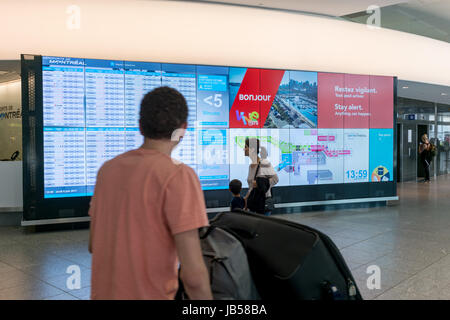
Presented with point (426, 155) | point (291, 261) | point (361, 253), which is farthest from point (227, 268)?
point (426, 155)

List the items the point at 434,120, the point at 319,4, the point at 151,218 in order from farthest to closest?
1. the point at 434,120
2. the point at 319,4
3. the point at 151,218

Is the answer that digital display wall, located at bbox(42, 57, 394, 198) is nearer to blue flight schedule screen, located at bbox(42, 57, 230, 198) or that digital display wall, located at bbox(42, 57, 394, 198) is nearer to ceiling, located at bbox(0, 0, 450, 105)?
blue flight schedule screen, located at bbox(42, 57, 230, 198)

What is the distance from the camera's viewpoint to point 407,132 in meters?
15.8

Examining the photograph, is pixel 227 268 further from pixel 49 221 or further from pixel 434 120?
pixel 434 120

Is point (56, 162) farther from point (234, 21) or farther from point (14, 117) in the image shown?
point (234, 21)

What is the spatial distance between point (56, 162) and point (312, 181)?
16.7ft

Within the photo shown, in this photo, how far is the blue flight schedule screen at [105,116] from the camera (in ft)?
22.8

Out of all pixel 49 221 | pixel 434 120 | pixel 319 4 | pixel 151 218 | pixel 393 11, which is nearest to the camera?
pixel 151 218

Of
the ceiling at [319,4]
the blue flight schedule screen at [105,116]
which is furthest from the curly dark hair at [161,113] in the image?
the ceiling at [319,4]

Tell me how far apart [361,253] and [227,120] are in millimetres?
3724

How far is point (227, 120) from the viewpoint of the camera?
317 inches

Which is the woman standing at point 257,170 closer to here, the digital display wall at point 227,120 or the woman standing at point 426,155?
the digital display wall at point 227,120

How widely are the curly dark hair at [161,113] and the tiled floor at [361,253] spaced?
2916 millimetres
